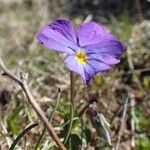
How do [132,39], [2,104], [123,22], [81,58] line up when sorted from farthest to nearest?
[123,22], [132,39], [2,104], [81,58]

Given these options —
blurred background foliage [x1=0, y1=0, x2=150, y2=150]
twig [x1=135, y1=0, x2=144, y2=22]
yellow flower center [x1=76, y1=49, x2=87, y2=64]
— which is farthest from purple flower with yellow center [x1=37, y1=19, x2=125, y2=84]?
twig [x1=135, y1=0, x2=144, y2=22]

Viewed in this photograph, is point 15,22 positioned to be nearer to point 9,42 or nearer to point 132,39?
point 9,42

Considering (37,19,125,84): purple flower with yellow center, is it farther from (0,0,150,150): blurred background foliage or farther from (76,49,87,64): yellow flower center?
(0,0,150,150): blurred background foliage

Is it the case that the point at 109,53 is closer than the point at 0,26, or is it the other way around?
the point at 109,53

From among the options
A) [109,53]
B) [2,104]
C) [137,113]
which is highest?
[109,53]

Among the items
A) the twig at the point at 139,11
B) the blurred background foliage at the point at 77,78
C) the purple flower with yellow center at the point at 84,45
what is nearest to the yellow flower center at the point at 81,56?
the purple flower with yellow center at the point at 84,45

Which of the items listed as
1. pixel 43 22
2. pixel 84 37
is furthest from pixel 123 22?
pixel 84 37

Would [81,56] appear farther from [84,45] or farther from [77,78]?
[77,78]

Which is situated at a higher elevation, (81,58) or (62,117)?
(81,58)

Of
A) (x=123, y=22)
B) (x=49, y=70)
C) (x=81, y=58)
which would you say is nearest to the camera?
(x=81, y=58)
